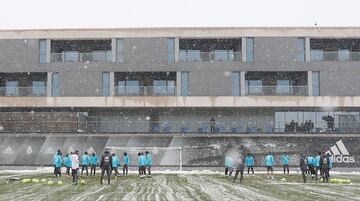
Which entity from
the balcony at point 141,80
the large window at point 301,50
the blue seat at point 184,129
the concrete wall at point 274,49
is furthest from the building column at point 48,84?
the large window at point 301,50

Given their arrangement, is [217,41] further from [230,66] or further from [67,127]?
[67,127]

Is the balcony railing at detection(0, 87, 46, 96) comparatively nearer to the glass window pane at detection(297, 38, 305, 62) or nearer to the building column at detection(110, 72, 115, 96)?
the building column at detection(110, 72, 115, 96)

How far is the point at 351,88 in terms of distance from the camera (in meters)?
51.9

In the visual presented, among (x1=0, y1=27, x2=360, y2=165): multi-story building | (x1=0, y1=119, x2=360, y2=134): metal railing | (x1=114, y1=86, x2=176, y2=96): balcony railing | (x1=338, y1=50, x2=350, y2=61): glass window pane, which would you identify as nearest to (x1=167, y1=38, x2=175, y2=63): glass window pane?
(x1=0, y1=27, x2=360, y2=165): multi-story building

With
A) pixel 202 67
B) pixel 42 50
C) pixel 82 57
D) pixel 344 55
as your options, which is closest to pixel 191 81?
pixel 202 67

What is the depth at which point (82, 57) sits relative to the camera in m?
53.6

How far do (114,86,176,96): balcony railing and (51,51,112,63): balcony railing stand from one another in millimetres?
3273

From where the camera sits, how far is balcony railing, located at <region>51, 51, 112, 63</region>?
2110 inches

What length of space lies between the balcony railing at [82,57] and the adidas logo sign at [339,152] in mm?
21384

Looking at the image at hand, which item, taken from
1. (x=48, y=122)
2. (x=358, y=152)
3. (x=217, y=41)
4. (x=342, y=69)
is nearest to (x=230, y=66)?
(x=217, y=41)

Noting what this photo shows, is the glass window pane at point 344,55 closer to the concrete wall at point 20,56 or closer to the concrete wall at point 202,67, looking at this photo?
the concrete wall at point 202,67

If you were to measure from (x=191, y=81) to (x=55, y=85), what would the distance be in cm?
1251

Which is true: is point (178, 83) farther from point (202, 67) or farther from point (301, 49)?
point (301, 49)

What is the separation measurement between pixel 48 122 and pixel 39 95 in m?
4.68
